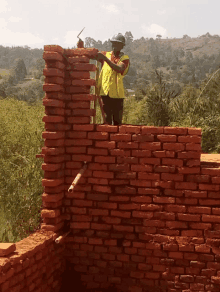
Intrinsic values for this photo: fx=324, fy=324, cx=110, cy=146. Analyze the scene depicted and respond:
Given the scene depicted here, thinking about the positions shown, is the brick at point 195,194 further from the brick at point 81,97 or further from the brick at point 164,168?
the brick at point 81,97

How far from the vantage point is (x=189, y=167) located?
3.54 meters

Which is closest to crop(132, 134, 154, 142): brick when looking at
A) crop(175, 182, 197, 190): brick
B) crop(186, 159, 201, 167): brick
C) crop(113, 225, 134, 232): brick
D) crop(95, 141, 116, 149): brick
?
crop(95, 141, 116, 149): brick

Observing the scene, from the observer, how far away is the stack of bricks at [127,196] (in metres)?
3.55

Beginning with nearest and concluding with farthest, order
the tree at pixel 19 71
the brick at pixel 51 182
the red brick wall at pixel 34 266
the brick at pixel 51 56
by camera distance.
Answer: the red brick wall at pixel 34 266
the brick at pixel 51 56
the brick at pixel 51 182
the tree at pixel 19 71

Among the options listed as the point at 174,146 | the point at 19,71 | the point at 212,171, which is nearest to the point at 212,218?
the point at 212,171

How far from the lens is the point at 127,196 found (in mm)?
3674

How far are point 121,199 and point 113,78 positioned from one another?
156cm

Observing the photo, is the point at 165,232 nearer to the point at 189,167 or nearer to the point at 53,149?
the point at 189,167

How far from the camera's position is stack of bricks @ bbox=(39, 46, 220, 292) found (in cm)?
355

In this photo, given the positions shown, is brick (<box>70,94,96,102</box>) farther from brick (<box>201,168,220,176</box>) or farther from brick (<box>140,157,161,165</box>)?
brick (<box>201,168,220,176</box>)

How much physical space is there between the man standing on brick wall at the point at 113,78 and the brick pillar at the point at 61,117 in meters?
0.48

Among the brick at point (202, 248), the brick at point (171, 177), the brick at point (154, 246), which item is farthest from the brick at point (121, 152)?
the brick at point (202, 248)

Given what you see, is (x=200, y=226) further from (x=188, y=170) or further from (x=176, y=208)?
(x=188, y=170)

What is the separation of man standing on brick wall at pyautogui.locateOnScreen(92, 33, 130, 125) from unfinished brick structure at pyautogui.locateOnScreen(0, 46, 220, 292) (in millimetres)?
502
